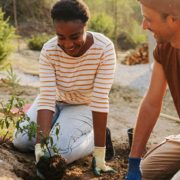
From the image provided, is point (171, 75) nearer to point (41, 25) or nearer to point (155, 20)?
point (155, 20)

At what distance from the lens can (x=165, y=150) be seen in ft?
9.07

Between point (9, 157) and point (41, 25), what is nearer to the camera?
point (9, 157)

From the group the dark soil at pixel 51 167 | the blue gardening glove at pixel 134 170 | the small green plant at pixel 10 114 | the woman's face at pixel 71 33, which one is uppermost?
the woman's face at pixel 71 33

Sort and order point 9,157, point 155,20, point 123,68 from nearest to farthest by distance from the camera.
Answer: point 155,20 < point 9,157 < point 123,68

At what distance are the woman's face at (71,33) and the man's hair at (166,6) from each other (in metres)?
0.64

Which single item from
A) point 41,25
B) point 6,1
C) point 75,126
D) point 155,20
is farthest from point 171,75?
point 41,25

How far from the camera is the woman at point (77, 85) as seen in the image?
308 centimetres

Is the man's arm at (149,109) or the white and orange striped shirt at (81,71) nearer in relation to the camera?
the man's arm at (149,109)

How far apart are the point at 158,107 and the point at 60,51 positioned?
32.0 inches

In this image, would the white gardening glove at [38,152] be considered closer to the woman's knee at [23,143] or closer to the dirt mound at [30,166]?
the dirt mound at [30,166]

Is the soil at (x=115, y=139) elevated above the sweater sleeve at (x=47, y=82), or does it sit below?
below

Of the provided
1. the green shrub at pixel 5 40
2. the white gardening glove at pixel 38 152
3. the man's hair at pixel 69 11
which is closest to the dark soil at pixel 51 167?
the white gardening glove at pixel 38 152

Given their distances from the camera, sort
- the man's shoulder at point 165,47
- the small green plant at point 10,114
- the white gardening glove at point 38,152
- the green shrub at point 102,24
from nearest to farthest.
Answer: the man's shoulder at point 165,47 → the small green plant at point 10,114 → the white gardening glove at point 38,152 → the green shrub at point 102,24

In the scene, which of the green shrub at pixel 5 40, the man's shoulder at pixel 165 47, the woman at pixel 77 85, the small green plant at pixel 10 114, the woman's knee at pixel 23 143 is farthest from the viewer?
the green shrub at pixel 5 40
